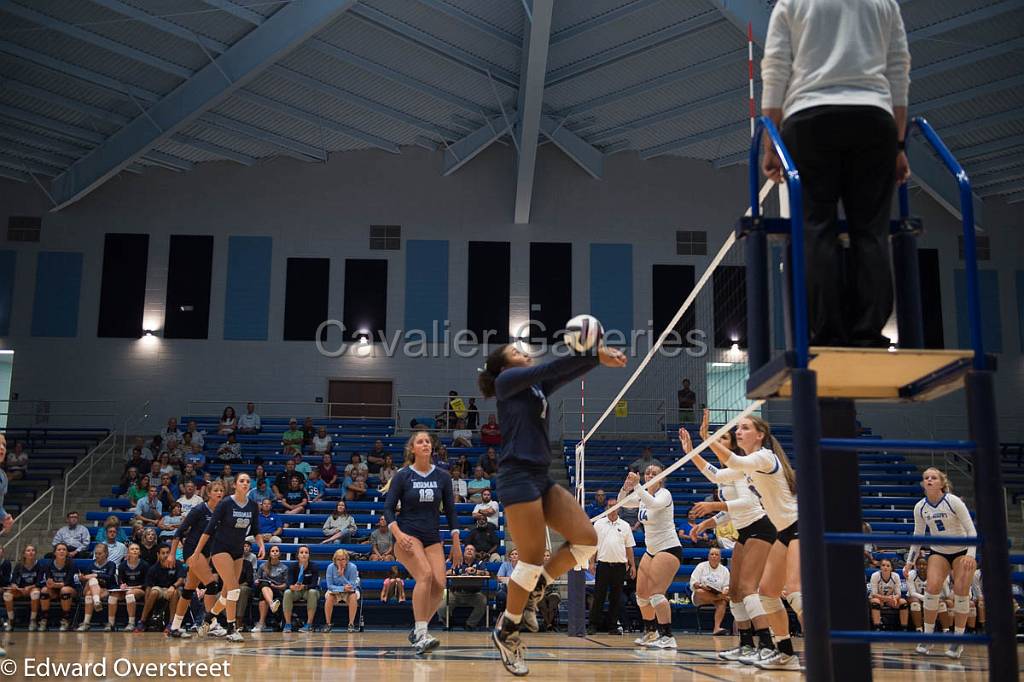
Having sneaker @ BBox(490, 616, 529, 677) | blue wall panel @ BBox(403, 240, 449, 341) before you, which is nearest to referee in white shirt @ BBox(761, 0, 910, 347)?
sneaker @ BBox(490, 616, 529, 677)

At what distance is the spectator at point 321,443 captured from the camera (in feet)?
76.1

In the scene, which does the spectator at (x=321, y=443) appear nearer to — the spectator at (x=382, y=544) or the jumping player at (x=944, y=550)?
the spectator at (x=382, y=544)

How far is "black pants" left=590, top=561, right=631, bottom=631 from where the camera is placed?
14750mm

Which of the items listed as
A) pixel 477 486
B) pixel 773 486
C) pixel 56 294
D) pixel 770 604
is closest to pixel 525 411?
pixel 773 486

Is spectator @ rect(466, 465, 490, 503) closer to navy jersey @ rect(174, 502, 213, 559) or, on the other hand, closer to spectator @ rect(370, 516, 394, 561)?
spectator @ rect(370, 516, 394, 561)

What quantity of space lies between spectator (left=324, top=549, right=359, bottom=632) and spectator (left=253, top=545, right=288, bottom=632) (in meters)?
0.72

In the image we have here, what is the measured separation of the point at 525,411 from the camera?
640 cm

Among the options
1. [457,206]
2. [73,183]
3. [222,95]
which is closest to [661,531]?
[222,95]

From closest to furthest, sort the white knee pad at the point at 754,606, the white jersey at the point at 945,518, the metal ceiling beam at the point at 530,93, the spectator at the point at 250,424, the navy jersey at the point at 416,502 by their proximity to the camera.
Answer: the white knee pad at the point at 754,606
the navy jersey at the point at 416,502
the white jersey at the point at 945,518
the metal ceiling beam at the point at 530,93
the spectator at the point at 250,424

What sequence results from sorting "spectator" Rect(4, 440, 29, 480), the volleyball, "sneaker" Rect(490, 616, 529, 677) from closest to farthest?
the volleyball → "sneaker" Rect(490, 616, 529, 677) → "spectator" Rect(4, 440, 29, 480)

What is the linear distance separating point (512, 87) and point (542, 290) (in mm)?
5973

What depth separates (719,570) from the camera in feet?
48.8

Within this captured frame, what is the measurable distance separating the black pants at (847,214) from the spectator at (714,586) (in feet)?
36.7

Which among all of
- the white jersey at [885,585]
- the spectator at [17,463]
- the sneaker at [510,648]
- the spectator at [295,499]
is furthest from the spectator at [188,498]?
the sneaker at [510,648]
